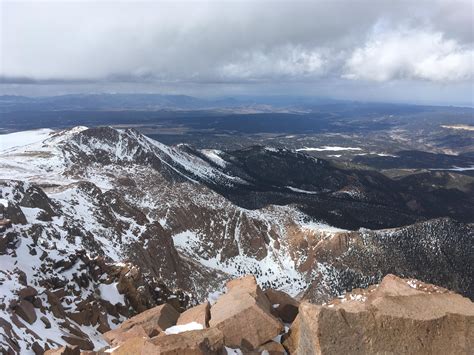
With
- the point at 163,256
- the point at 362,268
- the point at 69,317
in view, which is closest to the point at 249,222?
the point at 362,268

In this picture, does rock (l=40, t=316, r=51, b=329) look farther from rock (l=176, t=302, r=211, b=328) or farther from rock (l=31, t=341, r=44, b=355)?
rock (l=176, t=302, r=211, b=328)

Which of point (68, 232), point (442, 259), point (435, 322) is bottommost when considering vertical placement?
point (442, 259)

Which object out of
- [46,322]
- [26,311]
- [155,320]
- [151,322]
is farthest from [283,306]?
[26,311]

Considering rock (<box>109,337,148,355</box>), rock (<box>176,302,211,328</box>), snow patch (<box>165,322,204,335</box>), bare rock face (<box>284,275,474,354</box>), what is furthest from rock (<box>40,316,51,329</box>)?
bare rock face (<box>284,275,474,354</box>)

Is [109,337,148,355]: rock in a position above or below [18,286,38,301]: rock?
above

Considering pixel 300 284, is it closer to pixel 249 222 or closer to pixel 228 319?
pixel 249 222

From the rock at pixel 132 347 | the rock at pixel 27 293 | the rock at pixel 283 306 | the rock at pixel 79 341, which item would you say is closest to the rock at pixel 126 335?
the rock at pixel 79 341
